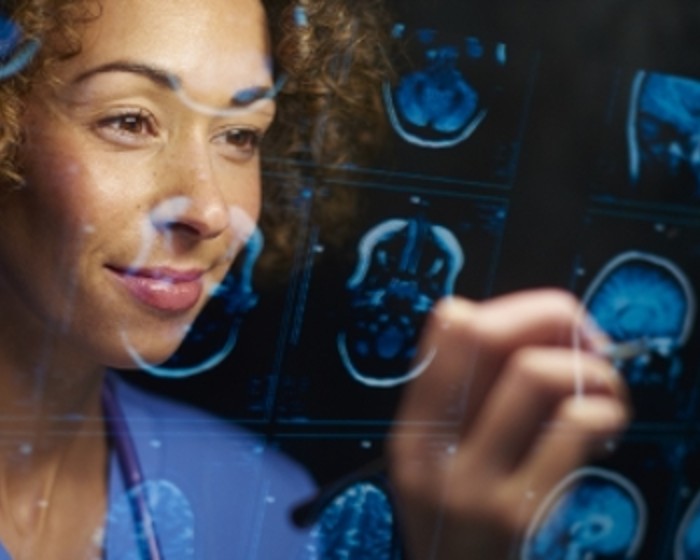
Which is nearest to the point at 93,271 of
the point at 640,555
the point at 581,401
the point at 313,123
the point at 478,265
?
the point at 313,123

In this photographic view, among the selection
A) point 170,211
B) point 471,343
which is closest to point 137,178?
point 170,211

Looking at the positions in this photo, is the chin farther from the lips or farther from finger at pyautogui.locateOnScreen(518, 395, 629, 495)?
finger at pyautogui.locateOnScreen(518, 395, 629, 495)

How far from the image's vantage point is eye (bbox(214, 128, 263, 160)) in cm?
63

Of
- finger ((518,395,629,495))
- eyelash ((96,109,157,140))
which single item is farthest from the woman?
finger ((518,395,629,495))

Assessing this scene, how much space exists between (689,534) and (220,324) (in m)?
0.47

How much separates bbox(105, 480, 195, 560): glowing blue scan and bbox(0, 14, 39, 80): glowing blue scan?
257 millimetres

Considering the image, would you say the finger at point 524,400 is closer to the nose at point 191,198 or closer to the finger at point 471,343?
the finger at point 471,343

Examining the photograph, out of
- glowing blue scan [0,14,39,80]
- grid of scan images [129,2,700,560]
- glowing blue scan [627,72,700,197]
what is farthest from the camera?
glowing blue scan [627,72,700,197]

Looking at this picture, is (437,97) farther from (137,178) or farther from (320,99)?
(137,178)

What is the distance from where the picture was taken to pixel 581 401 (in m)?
0.82

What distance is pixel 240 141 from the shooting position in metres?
0.64

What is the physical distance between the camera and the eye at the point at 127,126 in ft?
1.93

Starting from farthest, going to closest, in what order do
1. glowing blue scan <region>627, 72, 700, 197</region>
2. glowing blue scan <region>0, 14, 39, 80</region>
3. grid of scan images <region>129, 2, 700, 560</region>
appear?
glowing blue scan <region>627, 72, 700, 197</region>
grid of scan images <region>129, 2, 700, 560</region>
glowing blue scan <region>0, 14, 39, 80</region>

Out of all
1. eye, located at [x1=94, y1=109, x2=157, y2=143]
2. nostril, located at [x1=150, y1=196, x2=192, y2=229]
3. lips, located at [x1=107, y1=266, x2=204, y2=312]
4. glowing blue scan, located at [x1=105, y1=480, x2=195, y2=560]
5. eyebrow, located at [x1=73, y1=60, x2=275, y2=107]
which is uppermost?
eyebrow, located at [x1=73, y1=60, x2=275, y2=107]
